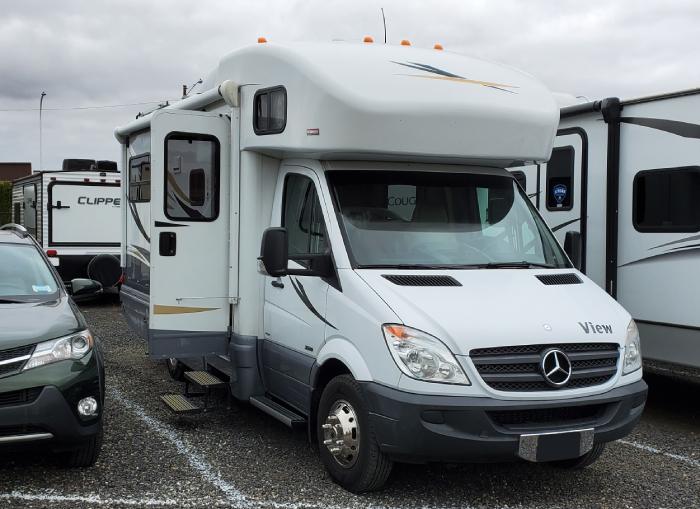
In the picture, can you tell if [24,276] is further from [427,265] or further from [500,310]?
[500,310]

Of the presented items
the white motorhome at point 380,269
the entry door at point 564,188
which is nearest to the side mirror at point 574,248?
the white motorhome at point 380,269

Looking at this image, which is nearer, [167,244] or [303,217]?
[303,217]

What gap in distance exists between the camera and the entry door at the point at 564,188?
7738mm

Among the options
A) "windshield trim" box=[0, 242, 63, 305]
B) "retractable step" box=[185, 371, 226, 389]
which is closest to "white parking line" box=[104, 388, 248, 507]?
"retractable step" box=[185, 371, 226, 389]

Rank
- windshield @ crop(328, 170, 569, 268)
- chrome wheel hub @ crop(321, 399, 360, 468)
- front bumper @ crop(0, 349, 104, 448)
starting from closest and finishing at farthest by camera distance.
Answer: front bumper @ crop(0, 349, 104, 448)
chrome wheel hub @ crop(321, 399, 360, 468)
windshield @ crop(328, 170, 569, 268)

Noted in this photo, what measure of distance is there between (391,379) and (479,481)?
1.28 metres

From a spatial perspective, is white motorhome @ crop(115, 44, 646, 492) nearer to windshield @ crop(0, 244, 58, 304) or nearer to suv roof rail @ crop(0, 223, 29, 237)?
windshield @ crop(0, 244, 58, 304)

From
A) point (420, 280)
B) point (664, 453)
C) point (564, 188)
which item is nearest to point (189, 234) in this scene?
point (420, 280)

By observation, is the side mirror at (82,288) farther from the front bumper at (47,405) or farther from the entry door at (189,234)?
the front bumper at (47,405)

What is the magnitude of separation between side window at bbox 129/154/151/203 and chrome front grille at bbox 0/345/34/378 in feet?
9.27

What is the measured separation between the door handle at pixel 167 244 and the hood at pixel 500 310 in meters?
1.98

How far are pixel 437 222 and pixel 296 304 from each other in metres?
1.16

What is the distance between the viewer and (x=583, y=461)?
5.52 m

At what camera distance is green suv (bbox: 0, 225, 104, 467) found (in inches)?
193
